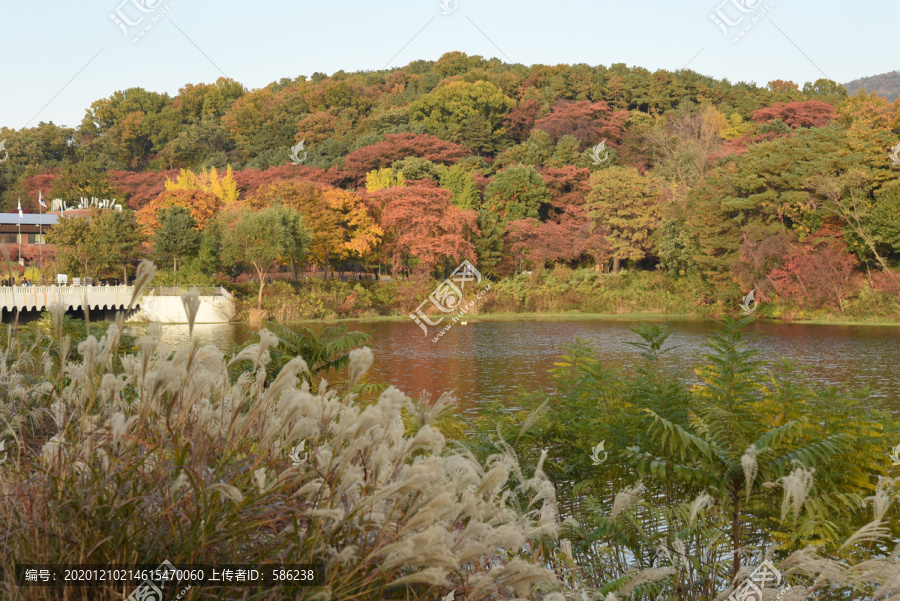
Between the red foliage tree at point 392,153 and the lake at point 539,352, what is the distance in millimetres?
14180

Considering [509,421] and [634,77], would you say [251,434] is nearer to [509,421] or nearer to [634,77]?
[509,421]

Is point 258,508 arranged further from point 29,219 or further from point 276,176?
point 29,219

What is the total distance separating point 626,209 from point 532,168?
16.7ft

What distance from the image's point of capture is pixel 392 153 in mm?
35594

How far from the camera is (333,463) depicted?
1369 millimetres

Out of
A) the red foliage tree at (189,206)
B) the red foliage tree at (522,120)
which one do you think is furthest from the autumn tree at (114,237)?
the red foliage tree at (522,120)

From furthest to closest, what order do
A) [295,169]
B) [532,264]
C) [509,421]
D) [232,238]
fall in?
1. [295,169]
2. [532,264]
3. [232,238]
4. [509,421]

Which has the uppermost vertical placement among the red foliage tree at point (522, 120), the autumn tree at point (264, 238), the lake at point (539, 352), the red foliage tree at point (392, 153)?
the red foliage tree at point (522, 120)

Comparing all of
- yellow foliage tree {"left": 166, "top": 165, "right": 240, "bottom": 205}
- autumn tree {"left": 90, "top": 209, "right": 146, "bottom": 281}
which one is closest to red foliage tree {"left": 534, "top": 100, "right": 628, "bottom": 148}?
yellow foliage tree {"left": 166, "top": 165, "right": 240, "bottom": 205}

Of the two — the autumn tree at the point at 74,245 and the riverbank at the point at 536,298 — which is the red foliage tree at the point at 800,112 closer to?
the riverbank at the point at 536,298

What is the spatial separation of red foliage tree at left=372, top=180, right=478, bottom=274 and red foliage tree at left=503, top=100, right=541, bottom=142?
14.3 meters

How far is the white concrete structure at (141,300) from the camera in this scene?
65.2 ft

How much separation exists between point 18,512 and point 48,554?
17cm

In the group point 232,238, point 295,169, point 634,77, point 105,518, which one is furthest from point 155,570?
point 634,77
